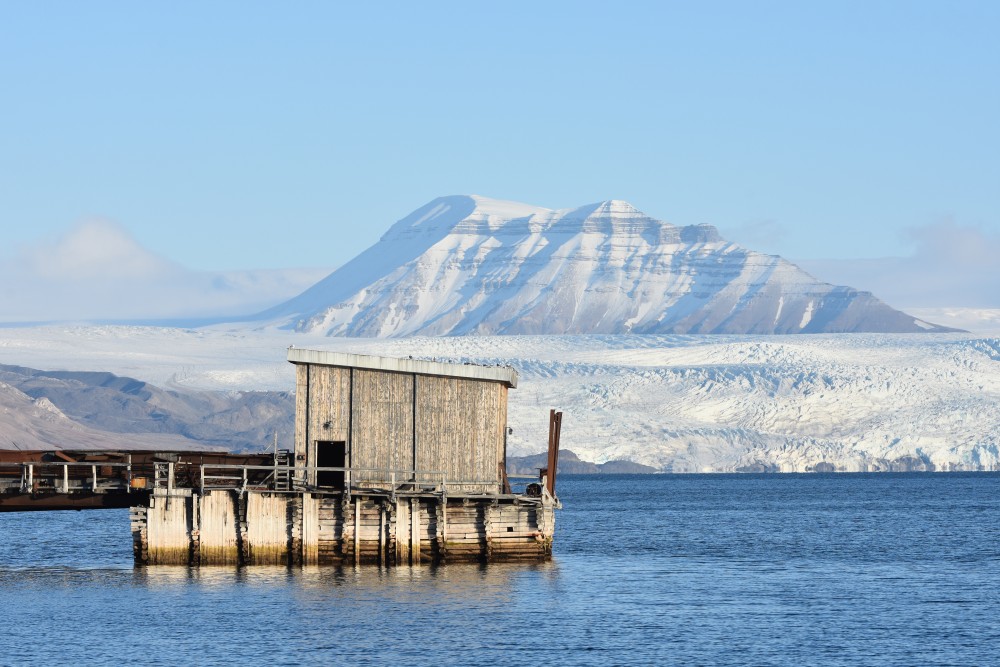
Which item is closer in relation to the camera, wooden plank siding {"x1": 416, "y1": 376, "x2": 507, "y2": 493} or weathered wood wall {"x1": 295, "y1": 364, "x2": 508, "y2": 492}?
weathered wood wall {"x1": 295, "y1": 364, "x2": 508, "y2": 492}

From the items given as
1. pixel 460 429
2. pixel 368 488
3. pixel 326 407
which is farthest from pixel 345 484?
pixel 460 429

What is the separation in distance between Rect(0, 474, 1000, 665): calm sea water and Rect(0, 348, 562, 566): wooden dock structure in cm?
95

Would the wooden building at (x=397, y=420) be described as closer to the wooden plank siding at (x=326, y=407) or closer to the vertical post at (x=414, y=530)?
the wooden plank siding at (x=326, y=407)

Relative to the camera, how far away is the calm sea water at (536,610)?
4394 cm

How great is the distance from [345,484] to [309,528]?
1.90 meters

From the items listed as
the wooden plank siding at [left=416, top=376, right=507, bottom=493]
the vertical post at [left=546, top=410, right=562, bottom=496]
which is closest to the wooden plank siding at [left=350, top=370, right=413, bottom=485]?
the wooden plank siding at [left=416, top=376, right=507, bottom=493]

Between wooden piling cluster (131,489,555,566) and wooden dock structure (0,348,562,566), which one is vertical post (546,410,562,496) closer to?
Answer: wooden dock structure (0,348,562,566)

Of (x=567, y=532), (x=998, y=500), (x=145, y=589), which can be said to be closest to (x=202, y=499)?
(x=145, y=589)

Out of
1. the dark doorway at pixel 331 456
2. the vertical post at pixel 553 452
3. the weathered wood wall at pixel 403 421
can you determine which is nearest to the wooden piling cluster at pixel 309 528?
the weathered wood wall at pixel 403 421

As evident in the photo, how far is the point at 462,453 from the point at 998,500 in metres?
96.7

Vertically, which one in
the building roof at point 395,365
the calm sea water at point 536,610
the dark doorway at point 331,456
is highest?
the building roof at point 395,365

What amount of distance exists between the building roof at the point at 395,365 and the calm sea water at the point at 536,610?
22.6ft

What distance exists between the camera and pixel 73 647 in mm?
44000

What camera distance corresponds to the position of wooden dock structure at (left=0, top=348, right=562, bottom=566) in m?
55.1
